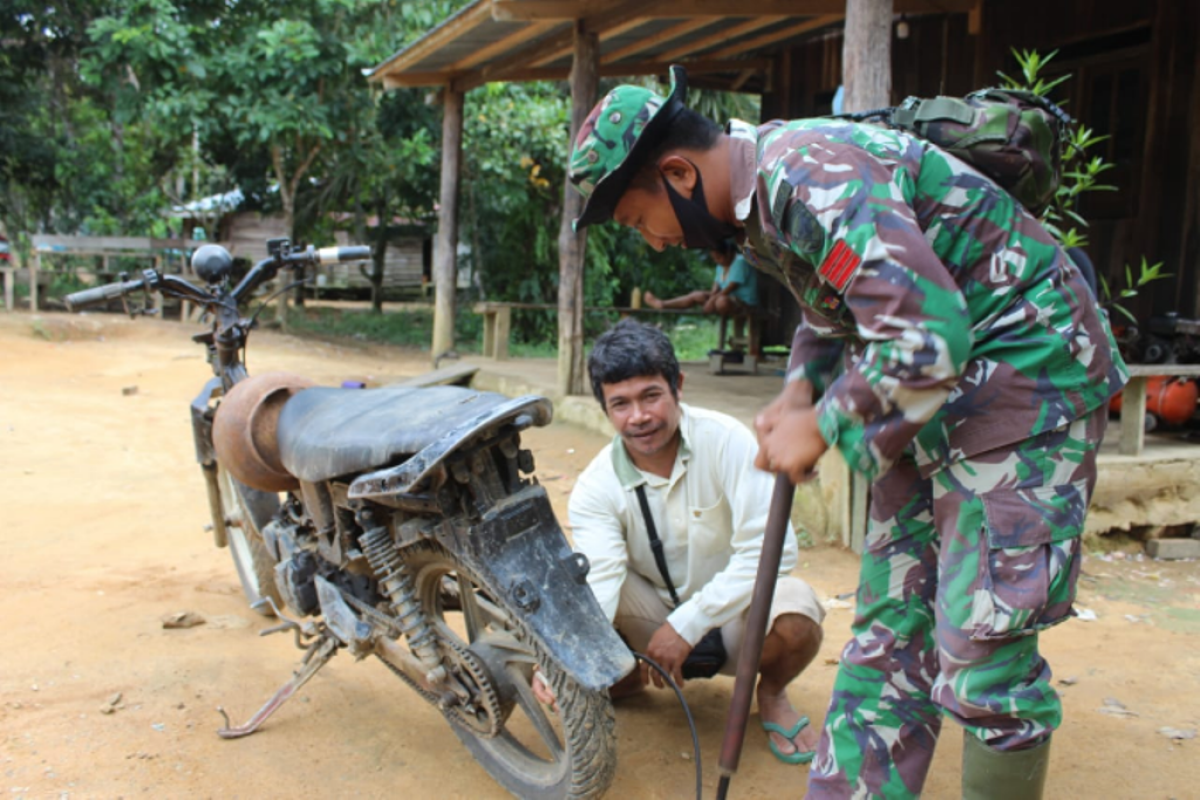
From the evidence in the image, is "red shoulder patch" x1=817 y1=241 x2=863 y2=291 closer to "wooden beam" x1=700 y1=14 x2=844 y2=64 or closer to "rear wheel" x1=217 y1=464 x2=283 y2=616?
"rear wheel" x1=217 y1=464 x2=283 y2=616

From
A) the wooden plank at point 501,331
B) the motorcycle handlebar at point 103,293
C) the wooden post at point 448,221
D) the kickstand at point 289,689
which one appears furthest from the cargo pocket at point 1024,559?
the wooden post at point 448,221

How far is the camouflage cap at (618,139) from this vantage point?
5.70 ft

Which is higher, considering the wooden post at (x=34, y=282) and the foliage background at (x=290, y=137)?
the foliage background at (x=290, y=137)

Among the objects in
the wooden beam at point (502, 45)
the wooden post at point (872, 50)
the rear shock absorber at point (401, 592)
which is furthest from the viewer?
the wooden beam at point (502, 45)

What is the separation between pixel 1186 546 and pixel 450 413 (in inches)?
163

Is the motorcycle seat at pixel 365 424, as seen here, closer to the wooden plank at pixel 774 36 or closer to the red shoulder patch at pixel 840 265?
the red shoulder patch at pixel 840 265

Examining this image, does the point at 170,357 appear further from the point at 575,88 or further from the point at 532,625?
the point at 532,625

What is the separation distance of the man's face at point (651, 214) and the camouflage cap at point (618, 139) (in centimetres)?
2

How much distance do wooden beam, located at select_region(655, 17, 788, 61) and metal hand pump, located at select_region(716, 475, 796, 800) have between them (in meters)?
5.61

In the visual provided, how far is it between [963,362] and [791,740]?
1615 mm

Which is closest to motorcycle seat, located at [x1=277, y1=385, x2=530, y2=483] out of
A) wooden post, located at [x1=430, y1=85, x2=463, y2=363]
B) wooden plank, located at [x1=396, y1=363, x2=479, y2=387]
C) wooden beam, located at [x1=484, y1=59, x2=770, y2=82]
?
wooden plank, located at [x1=396, y1=363, x2=479, y2=387]

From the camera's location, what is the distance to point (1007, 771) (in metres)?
1.74

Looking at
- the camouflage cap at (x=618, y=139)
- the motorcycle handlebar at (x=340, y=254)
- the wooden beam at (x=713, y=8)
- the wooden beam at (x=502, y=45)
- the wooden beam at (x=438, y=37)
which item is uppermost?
the wooden beam at (x=502, y=45)

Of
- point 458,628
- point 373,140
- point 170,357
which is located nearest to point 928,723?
point 458,628
